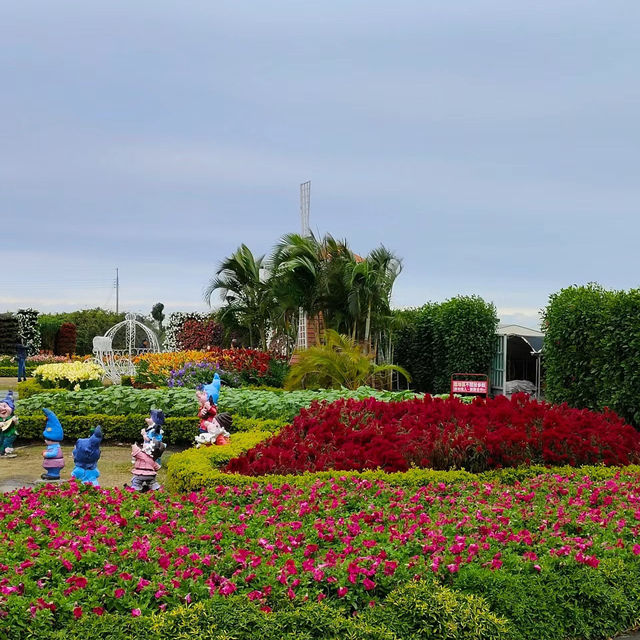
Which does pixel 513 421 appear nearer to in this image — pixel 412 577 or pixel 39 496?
pixel 412 577

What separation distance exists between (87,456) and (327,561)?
3.83m

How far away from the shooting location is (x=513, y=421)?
7531mm

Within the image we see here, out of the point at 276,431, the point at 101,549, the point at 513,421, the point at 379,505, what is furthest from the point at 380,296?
the point at 101,549

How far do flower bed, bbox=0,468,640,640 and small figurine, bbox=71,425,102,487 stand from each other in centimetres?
141

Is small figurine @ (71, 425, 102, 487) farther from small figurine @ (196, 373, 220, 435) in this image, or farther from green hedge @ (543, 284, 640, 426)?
green hedge @ (543, 284, 640, 426)

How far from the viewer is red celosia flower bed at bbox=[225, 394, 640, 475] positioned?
6895mm

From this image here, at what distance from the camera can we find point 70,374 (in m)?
15.1

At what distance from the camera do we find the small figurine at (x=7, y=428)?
33.6 ft

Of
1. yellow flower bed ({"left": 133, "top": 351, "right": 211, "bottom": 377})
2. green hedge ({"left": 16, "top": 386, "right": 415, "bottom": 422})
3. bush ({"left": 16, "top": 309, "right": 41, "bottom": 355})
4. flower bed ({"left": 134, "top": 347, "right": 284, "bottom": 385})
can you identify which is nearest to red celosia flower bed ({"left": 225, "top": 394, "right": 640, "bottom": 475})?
green hedge ({"left": 16, "top": 386, "right": 415, "bottom": 422})

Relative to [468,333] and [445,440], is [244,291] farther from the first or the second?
[445,440]

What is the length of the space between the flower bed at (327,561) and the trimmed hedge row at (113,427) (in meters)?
5.40

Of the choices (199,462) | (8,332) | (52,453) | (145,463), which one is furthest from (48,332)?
(199,462)

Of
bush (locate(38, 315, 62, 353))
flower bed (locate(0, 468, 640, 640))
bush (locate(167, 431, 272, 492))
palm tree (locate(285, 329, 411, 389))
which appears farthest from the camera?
bush (locate(38, 315, 62, 353))

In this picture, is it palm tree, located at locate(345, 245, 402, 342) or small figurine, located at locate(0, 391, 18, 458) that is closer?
small figurine, located at locate(0, 391, 18, 458)
